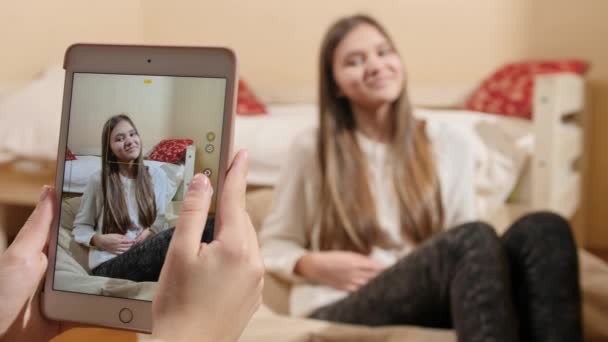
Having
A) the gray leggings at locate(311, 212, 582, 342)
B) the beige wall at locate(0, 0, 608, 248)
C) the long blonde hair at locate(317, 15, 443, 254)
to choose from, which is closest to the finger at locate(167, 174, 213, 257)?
the gray leggings at locate(311, 212, 582, 342)

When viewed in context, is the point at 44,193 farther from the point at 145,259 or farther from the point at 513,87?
the point at 513,87

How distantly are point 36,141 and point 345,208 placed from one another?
2.09ft

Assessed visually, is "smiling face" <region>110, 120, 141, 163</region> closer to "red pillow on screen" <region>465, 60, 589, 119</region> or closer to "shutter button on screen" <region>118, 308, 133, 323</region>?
"shutter button on screen" <region>118, 308, 133, 323</region>

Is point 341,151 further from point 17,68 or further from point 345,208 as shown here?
point 17,68

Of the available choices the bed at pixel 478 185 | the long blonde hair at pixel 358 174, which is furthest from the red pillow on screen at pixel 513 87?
the long blonde hair at pixel 358 174

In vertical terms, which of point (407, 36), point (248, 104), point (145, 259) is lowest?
point (248, 104)

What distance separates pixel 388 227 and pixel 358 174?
0.09 meters

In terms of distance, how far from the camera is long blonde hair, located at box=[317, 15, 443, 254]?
1.01 m

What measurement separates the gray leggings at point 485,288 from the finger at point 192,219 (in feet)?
1.66

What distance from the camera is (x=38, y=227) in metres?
0.31

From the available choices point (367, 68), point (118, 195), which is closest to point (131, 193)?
point (118, 195)

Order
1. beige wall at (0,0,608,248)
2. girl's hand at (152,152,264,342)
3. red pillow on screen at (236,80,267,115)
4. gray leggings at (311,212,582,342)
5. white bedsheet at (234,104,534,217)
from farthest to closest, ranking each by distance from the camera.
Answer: beige wall at (0,0,608,248) < red pillow on screen at (236,80,267,115) < white bedsheet at (234,104,534,217) < gray leggings at (311,212,582,342) < girl's hand at (152,152,264,342)

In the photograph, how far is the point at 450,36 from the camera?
2.08 m

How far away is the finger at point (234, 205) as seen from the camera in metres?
0.29
